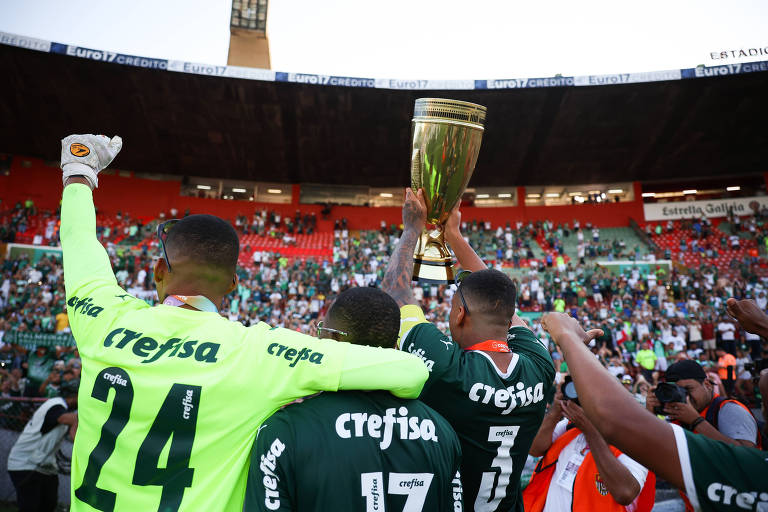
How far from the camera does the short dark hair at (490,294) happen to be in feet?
6.68

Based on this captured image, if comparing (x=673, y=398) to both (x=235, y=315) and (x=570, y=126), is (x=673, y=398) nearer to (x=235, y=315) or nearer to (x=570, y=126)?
(x=235, y=315)

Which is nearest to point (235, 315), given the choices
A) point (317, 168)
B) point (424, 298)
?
point (424, 298)

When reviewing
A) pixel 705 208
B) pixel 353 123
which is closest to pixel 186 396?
pixel 353 123

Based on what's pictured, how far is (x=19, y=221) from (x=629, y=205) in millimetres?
28292

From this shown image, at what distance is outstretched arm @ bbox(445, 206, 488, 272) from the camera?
2576 millimetres

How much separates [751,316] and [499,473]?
42.2 inches

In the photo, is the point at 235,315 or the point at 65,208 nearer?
the point at 65,208

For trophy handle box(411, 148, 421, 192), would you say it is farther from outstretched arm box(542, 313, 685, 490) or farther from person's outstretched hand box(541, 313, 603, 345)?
outstretched arm box(542, 313, 685, 490)

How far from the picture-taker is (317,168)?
2550 cm

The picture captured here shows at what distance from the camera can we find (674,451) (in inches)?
48.5

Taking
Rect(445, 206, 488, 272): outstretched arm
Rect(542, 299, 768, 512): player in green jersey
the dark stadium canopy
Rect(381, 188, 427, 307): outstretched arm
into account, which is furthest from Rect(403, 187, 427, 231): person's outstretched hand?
the dark stadium canopy

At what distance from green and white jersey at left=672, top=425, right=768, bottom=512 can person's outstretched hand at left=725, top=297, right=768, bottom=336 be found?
611 mm

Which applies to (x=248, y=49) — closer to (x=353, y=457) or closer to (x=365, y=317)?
(x=365, y=317)

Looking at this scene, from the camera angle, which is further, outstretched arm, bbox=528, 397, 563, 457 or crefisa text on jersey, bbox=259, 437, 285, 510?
outstretched arm, bbox=528, 397, 563, 457
